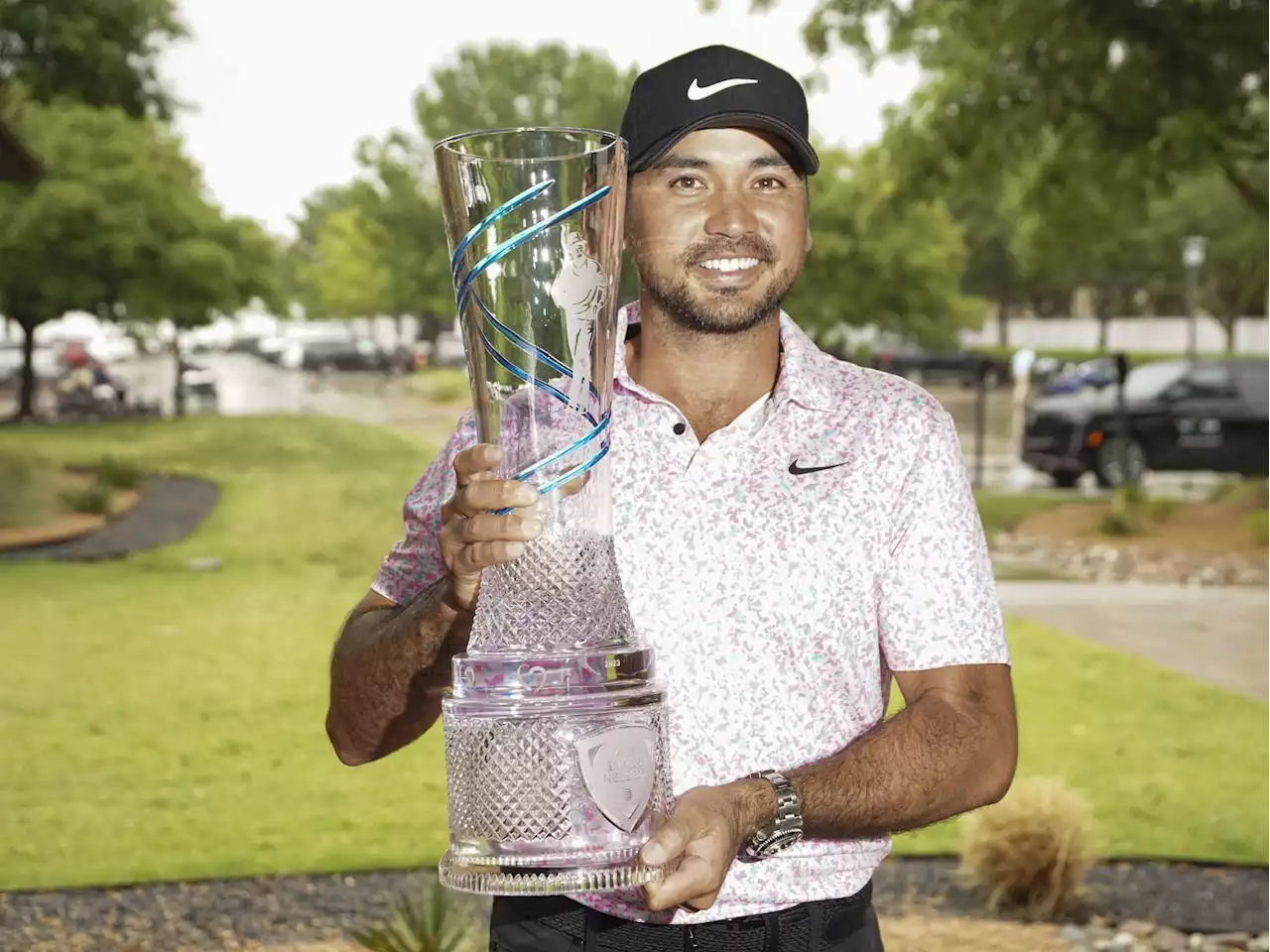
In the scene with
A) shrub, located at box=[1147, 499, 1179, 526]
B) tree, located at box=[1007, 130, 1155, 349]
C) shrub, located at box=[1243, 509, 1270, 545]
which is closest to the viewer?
tree, located at box=[1007, 130, 1155, 349]

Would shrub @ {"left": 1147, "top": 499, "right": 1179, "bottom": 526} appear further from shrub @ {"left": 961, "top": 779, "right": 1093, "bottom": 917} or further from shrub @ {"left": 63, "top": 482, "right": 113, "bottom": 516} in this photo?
shrub @ {"left": 961, "top": 779, "right": 1093, "bottom": 917}

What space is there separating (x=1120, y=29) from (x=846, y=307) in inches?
432

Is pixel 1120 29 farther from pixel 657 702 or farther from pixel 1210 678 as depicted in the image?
pixel 657 702

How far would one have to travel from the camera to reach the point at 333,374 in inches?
993

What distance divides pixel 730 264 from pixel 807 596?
0.39 metres

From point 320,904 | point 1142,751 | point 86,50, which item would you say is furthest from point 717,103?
point 86,50

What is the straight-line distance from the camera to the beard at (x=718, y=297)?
6.84 ft

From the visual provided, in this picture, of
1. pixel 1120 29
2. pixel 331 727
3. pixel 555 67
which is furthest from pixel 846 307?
pixel 331 727

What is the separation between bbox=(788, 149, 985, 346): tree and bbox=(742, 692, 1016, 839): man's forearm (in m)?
20.1

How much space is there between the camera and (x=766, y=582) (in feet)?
6.65

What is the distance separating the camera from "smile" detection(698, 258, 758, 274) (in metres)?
2.09

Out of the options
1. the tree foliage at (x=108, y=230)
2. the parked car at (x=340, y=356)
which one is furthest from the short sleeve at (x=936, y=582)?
A: the parked car at (x=340, y=356)

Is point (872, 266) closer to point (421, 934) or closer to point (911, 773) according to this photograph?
point (421, 934)

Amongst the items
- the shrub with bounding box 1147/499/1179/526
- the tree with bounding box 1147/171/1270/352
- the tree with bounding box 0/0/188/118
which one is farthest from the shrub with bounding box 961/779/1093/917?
the tree with bounding box 1147/171/1270/352
